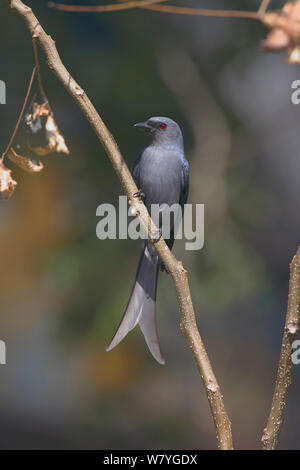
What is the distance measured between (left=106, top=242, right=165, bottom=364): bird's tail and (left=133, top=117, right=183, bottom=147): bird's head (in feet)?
2.33

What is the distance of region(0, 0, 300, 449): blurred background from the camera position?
5.70 m

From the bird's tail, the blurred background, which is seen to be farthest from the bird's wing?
the blurred background

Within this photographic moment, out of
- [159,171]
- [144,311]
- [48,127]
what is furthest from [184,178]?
[48,127]

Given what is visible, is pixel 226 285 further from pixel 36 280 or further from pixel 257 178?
pixel 36 280

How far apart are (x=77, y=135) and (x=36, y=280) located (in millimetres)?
1582

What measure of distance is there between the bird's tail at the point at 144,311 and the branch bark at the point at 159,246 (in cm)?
42

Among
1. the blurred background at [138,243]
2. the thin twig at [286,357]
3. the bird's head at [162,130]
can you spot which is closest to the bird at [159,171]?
the bird's head at [162,130]

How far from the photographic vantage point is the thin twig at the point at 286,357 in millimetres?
1862

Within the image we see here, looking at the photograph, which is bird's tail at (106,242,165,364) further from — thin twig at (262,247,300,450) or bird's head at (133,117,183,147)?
bird's head at (133,117,183,147)

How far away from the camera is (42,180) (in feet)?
20.5

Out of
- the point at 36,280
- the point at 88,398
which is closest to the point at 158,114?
the point at 36,280

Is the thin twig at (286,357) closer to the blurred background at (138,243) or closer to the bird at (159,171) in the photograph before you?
the bird at (159,171)

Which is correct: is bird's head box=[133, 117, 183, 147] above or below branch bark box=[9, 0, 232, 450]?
above
